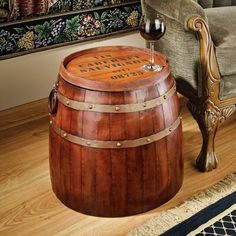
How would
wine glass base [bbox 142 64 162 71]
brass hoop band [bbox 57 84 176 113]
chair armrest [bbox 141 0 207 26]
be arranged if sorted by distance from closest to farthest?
brass hoop band [bbox 57 84 176 113], wine glass base [bbox 142 64 162 71], chair armrest [bbox 141 0 207 26]

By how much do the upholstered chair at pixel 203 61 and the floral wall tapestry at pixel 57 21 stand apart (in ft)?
1.74

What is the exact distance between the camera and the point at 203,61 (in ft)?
5.21

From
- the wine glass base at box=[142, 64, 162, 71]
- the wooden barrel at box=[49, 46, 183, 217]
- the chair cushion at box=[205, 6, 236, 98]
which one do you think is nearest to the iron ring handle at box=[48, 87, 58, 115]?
the wooden barrel at box=[49, 46, 183, 217]

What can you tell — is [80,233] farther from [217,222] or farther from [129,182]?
[217,222]

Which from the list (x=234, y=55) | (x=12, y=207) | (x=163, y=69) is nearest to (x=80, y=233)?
(x=12, y=207)

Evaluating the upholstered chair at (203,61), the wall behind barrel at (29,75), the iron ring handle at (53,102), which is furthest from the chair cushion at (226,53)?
the wall behind barrel at (29,75)

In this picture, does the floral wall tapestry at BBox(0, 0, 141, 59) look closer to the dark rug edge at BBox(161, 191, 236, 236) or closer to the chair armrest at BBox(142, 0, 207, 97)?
the chair armrest at BBox(142, 0, 207, 97)

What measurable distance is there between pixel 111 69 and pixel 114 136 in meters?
0.24

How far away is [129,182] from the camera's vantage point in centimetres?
142

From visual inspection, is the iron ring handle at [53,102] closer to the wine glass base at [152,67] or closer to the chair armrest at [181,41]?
the wine glass base at [152,67]

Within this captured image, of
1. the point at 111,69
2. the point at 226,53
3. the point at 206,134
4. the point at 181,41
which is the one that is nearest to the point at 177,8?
the point at 181,41

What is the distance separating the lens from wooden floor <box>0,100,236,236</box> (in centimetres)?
147

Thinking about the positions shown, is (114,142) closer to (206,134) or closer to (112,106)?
(112,106)

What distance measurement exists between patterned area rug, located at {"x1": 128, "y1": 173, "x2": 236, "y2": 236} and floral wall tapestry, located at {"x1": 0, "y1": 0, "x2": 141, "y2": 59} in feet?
3.43
